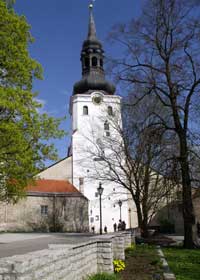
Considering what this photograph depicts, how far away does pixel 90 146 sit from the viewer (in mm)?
53188

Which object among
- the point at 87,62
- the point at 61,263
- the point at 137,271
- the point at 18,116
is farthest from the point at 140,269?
the point at 87,62

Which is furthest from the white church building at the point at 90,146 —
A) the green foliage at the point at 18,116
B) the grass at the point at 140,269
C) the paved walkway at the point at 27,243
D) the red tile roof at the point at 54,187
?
→ the grass at the point at 140,269

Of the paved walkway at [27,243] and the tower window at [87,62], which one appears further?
the tower window at [87,62]

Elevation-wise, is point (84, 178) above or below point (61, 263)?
above

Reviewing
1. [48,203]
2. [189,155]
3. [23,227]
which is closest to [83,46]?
[48,203]

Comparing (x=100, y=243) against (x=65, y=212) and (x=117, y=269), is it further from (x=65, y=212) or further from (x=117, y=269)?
(x=65, y=212)

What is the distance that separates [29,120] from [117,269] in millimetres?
6923

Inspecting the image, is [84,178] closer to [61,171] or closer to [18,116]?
[61,171]

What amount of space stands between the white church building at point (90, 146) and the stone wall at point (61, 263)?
41.3m

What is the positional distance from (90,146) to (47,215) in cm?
1357

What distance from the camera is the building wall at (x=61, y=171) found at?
174ft

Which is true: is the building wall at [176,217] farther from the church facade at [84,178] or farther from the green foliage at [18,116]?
the green foliage at [18,116]

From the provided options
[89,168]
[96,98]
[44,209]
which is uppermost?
[96,98]

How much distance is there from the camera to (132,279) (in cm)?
866
